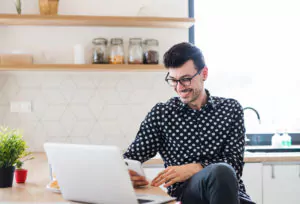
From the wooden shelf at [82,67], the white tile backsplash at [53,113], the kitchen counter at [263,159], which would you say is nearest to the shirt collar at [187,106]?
the kitchen counter at [263,159]

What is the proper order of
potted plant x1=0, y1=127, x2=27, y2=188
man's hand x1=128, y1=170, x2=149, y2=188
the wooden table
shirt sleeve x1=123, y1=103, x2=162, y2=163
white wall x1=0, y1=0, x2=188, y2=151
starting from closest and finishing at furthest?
1. the wooden table
2. man's hand x1=128, y1=170, x2=149, y2=188
3. potted plant x1=0, y1=127, x2=27, y2=188
4. shirt sleeve x1=123, y1=103, x2=162, y2=163
5. white wall x1=0, y1=0, x2=188, y2=151

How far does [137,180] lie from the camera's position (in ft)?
6.19

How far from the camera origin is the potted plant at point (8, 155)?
2.01 metres

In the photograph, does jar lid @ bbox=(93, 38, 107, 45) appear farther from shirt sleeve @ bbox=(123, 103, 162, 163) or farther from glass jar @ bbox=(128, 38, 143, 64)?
shirt sleeve @ bbox=(123, 103, 162, 163)

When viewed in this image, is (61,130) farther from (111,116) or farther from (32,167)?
(32,167)

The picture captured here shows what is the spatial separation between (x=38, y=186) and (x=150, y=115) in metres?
0.64

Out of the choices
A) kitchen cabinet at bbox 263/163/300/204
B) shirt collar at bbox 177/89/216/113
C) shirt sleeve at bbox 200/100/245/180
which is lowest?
kitchen cabinet at bbox 263/163/300/204

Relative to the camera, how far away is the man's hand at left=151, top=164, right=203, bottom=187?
1.92 m

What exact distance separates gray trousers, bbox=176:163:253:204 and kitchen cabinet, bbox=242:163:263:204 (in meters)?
1.50

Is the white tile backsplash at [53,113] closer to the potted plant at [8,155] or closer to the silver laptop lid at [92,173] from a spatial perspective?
the potted plant at [8,155]

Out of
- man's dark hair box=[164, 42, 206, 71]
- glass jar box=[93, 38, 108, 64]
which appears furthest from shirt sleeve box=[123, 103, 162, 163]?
glass jar box=[93, 38, 108, 64]

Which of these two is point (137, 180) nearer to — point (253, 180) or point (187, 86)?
point (187, 86)

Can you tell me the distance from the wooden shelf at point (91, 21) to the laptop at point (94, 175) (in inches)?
80.2

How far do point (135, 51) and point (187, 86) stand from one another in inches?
62.2
